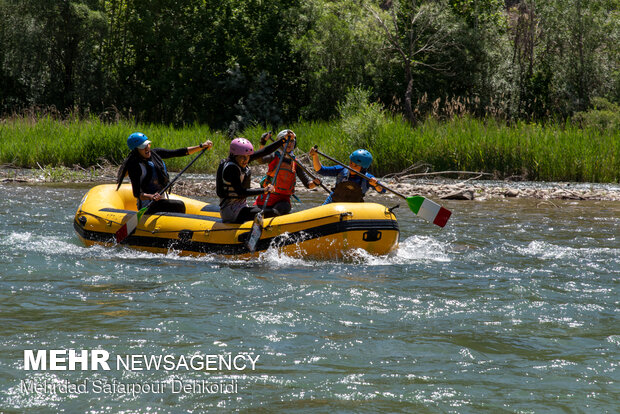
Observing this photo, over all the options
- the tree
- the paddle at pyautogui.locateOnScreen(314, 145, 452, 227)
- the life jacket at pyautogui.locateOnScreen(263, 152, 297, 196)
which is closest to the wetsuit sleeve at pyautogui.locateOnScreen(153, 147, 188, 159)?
the life jacket at pyautogui.locateOnScreen(263, 152, 297, 196)

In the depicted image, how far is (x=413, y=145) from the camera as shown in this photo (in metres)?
15.2

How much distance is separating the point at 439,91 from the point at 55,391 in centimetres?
2335

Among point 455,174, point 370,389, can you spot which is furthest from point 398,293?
point 455,174

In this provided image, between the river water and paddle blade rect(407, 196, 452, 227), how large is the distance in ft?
1.11

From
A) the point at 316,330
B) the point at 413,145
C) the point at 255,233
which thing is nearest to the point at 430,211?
the point at 255,233

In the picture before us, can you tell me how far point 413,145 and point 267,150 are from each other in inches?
324

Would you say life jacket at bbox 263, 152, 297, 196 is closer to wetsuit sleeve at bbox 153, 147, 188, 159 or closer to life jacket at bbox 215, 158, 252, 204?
life jacket at bbox 215, 158, 252, 204

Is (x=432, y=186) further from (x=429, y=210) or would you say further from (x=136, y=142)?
(x=136, y=142)

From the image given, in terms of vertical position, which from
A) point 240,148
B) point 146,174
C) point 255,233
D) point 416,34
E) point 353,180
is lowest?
point 255,233

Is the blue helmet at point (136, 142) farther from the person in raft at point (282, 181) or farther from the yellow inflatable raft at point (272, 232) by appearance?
the person in raft at point (282, 181)

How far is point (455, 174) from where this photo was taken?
49.7 ft

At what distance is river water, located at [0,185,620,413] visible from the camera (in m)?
3.52

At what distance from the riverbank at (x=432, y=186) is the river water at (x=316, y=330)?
483 centimetres

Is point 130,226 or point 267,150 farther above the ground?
point 267,150
